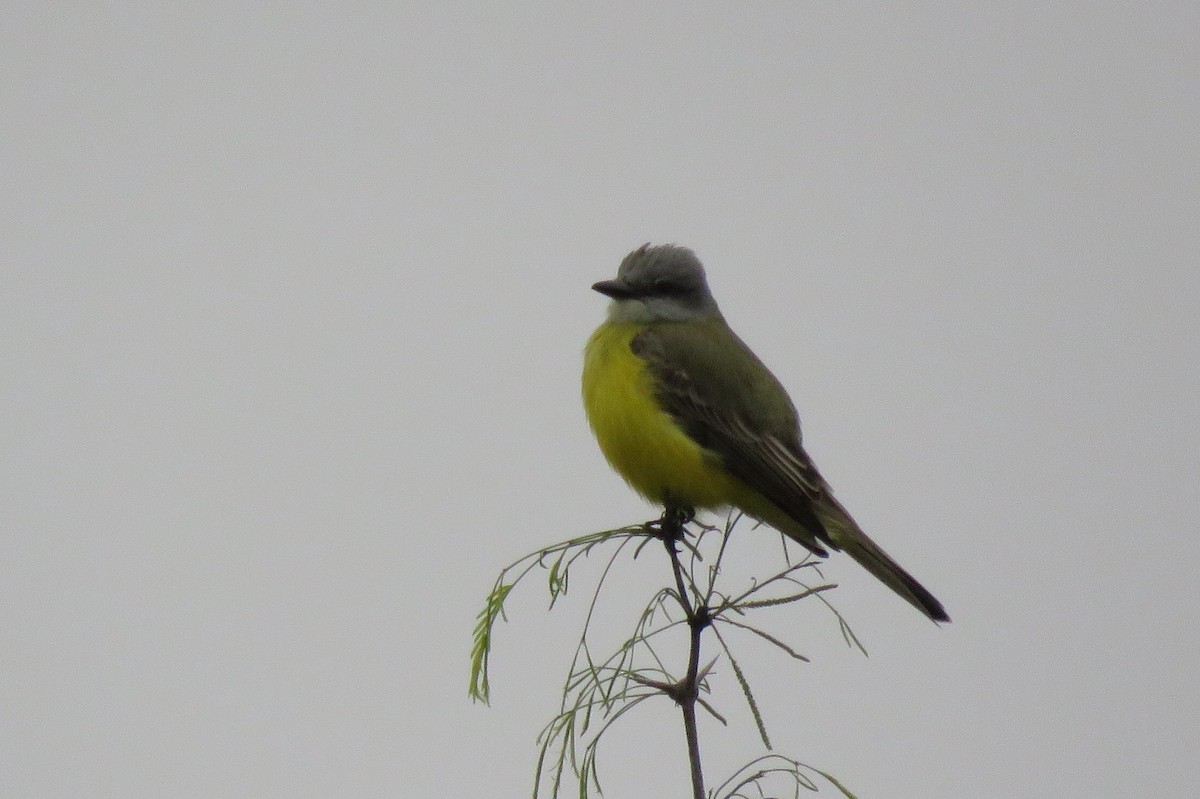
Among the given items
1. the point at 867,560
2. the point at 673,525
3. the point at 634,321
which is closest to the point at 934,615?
the point at 867,560

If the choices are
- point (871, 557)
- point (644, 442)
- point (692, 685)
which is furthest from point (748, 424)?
point (692, 685)

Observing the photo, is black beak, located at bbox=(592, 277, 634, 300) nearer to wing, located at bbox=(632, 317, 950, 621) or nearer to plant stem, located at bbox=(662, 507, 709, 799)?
wing, located at bbox=(632, 317, 950, 621)

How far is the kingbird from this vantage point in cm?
518

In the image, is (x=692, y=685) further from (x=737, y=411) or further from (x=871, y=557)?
(x=737, y=411)

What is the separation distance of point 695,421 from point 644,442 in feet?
0.80

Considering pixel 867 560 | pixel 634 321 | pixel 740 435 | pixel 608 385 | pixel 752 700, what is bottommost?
pixel 752 700

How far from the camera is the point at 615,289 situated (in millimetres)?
6379

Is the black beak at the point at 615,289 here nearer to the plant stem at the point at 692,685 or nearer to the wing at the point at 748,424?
the wing at the point at 748,424

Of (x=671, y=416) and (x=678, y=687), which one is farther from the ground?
(x=671, y=416)

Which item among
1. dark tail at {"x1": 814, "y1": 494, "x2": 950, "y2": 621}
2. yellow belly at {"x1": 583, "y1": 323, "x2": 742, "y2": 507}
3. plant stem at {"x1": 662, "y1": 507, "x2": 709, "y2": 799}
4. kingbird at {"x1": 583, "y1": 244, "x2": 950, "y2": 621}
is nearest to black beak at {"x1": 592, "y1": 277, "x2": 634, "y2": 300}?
kingbird at {"x1": 583, "y1": 244, "x2": 950, "y2": 621}

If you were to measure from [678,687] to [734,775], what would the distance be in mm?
212

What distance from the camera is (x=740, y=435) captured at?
18.2ft

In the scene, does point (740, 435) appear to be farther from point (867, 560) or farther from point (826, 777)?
point (826, 777)

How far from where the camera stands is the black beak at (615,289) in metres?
6.30
